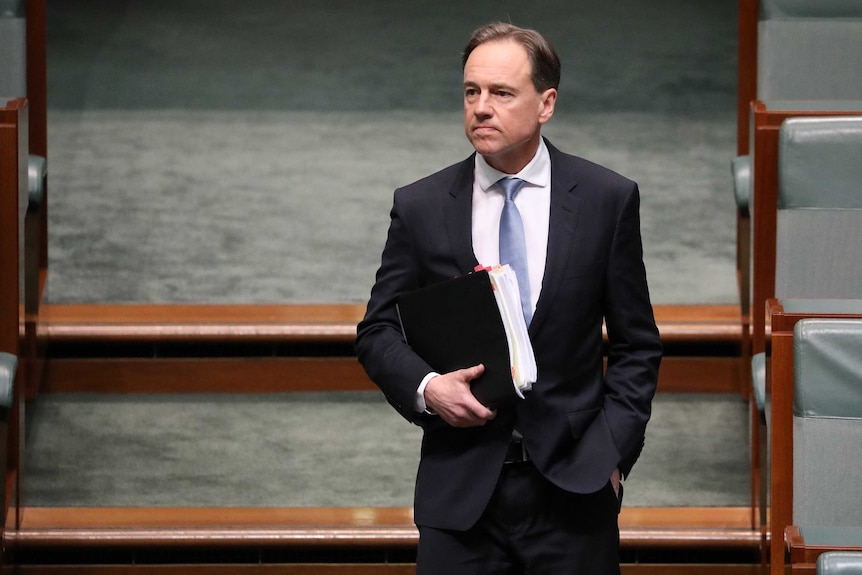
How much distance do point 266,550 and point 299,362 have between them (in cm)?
15

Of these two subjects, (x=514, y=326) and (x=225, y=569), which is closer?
(x=514, y=326)

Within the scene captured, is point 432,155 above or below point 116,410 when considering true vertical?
→ above

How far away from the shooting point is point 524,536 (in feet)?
2.05

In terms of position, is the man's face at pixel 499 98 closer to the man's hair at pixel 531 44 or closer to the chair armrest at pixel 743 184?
the man's hair at pixel 531 44

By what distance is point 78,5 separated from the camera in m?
1.76

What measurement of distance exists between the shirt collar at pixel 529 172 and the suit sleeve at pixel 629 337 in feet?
0.13

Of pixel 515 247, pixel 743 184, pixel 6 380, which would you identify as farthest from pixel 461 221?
pixel 743 184

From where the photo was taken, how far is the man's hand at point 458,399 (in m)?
0.59

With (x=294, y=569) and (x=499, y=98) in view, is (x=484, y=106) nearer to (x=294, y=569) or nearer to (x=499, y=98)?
(x=499, y=98)

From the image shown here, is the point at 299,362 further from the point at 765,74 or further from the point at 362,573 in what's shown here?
the point at 765,74

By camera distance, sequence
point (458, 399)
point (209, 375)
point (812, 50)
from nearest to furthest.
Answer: point (458, 399) < point (209, 375) < point (812, 50)

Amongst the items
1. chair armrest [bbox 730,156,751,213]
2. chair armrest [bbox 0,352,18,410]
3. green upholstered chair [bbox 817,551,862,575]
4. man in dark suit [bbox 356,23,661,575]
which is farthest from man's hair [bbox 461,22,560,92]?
chair armrest [bbox 730,156,751,213]

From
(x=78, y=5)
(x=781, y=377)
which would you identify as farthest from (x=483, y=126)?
(x=78, y=5)

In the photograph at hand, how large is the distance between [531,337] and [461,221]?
0.20 feet
